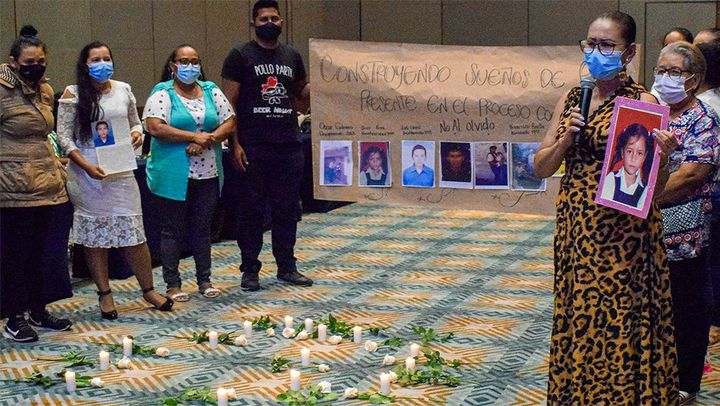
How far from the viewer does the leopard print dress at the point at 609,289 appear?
3.68m

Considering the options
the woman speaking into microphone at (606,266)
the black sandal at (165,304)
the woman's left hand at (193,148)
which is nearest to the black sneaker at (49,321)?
the black sandal at (165,304)

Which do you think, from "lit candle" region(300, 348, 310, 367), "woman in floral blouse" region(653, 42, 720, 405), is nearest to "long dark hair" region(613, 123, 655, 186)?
"woman in floral blouse" region(653, 42, 720, 405)

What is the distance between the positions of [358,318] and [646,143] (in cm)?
320

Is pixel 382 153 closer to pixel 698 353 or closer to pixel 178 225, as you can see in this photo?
pixel 178 225

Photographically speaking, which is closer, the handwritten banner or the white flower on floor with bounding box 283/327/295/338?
the white flower on floor with bounding box 283/327/295/338

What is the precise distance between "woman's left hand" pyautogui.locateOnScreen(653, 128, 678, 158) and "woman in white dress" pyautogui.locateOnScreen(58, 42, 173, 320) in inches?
153

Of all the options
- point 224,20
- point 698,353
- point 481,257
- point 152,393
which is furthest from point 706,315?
point 224,20

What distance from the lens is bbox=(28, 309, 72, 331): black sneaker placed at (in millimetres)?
6289

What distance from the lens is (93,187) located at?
6496 mm

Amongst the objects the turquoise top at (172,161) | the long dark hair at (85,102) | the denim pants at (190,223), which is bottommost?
the denim pants at (190,223)

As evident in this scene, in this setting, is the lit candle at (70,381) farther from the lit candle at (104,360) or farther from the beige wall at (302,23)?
the beige wall at (302,23)

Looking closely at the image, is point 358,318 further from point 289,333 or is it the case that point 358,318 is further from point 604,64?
point 604,64

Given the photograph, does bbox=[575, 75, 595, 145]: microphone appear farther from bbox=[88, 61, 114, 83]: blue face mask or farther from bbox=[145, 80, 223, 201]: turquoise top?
bbox=[145, 80, 223, 201]: turquoise top

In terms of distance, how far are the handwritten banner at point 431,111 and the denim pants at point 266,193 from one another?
346 mm
